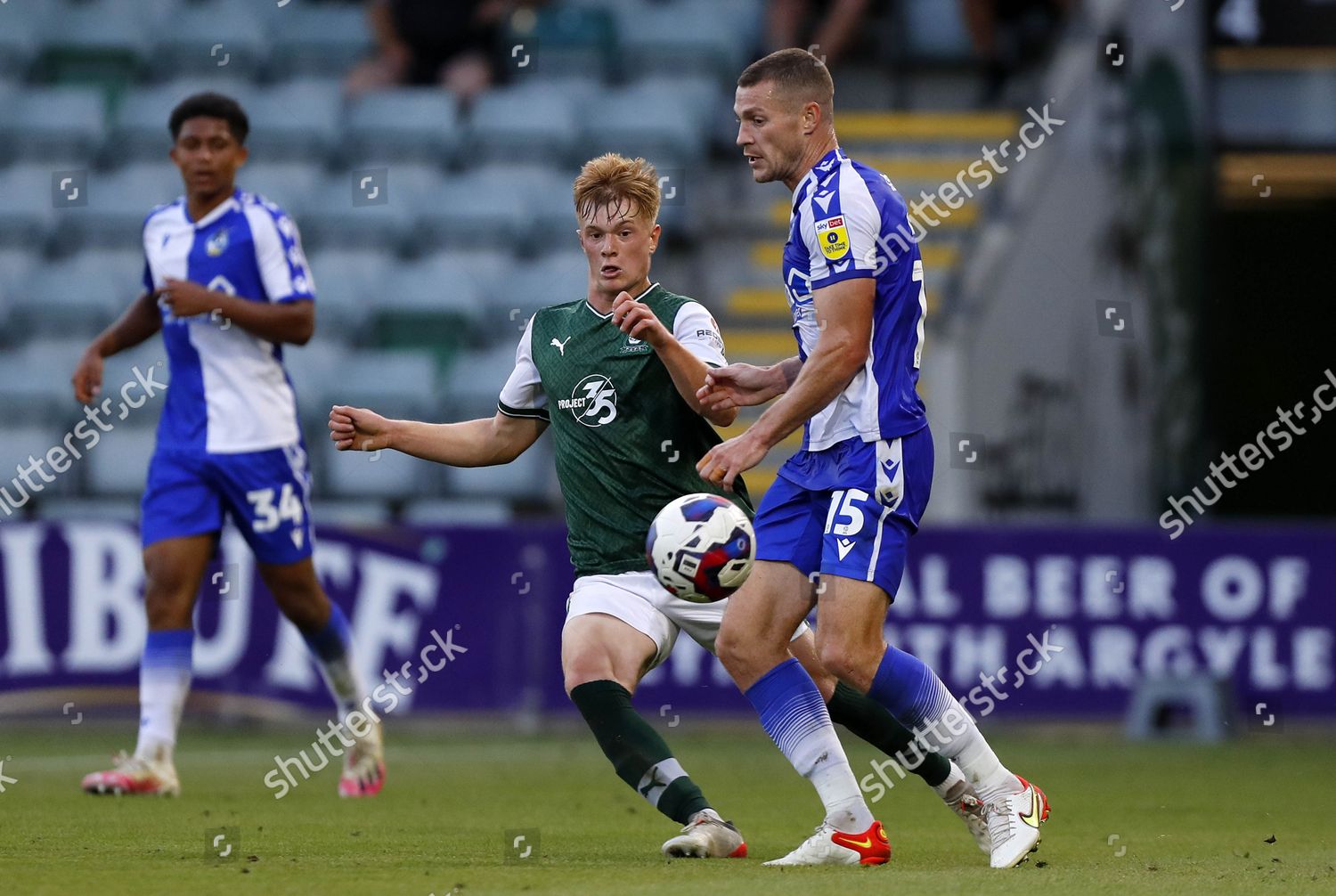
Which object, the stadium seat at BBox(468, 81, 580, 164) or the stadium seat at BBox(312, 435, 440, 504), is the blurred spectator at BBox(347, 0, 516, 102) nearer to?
the stadium seat at BBox(468, 81, 580, 164)

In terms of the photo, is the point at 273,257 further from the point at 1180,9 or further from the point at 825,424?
the point at 1180,9

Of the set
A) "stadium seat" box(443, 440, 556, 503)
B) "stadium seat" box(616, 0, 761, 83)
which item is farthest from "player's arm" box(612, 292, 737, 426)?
"stadium seat" box(616, 0, 761, 83)

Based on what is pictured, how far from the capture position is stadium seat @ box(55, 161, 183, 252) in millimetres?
14828

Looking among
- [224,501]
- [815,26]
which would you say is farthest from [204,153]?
[815,26]

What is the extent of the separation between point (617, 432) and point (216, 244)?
2662 millimetres

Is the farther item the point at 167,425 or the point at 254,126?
the point at 254,126

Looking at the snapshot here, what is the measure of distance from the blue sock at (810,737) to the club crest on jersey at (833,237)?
115cm

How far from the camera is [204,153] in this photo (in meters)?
8.12

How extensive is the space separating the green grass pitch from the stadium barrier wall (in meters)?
0.29

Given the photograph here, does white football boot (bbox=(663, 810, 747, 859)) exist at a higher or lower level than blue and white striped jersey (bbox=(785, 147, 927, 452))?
lower

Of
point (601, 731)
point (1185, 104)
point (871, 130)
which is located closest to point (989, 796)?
point (601, 731)

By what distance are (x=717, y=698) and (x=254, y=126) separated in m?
6.57

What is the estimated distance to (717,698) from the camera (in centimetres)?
1162

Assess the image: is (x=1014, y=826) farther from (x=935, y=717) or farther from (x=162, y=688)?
(x=162, y=688)
